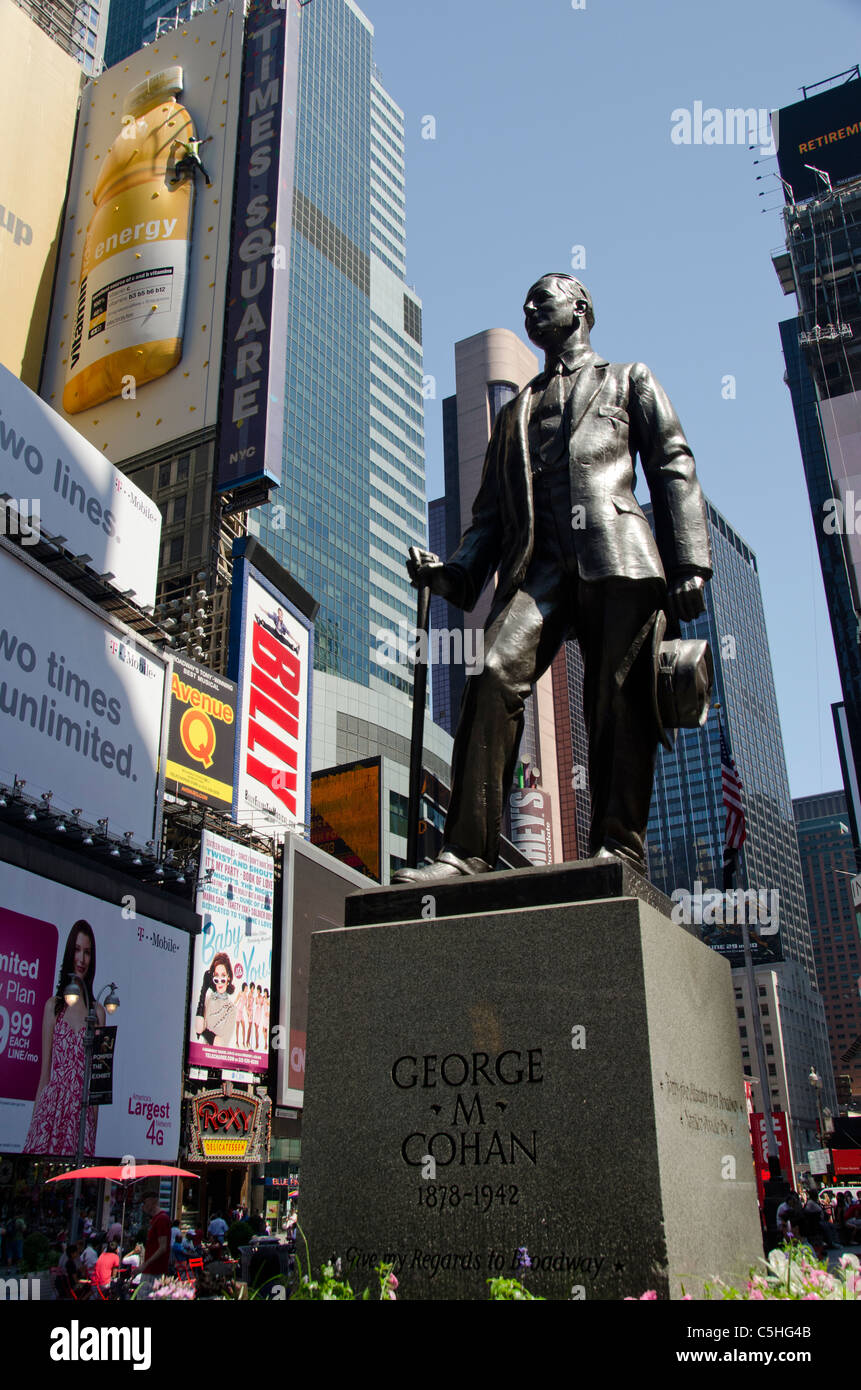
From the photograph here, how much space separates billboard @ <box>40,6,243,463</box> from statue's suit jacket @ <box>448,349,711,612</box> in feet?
127

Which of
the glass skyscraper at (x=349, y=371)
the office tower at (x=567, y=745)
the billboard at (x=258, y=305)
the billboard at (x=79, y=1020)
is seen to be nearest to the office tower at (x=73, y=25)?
the billboard at (x=258, y=305)

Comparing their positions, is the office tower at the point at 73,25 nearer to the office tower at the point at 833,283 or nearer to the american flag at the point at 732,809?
the office tower at the point at 833,283

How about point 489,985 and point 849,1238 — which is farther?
point 849,1238

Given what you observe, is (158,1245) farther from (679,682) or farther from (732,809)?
(732,809)

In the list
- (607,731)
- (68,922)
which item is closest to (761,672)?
(68,922)

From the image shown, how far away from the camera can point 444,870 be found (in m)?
5.10

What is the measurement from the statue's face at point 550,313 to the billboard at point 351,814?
50.3 metres

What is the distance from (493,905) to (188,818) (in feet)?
117

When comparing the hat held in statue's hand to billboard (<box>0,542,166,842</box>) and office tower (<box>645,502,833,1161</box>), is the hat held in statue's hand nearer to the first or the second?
billboard (<box>0,542,166,842</box>)

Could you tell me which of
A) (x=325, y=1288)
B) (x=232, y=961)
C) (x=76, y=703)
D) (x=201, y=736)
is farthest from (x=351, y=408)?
(x=325, y=1288)

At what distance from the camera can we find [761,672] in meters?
163
